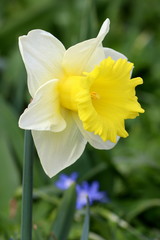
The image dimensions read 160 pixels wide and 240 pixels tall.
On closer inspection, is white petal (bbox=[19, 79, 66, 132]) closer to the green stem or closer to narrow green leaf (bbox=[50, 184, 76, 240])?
the green stem

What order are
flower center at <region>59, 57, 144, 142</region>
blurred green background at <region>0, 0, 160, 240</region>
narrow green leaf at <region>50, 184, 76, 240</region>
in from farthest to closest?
blurred green background at <region>0, 0, 160, 240</region> → narrow green leaf at <region>50, 184, 76, 240</region> → flower center at <region>59, 57, 144, 142</region>

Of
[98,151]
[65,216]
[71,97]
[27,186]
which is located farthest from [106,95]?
[98,151]

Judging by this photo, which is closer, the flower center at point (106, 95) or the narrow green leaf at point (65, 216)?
the flower center at point (106, 95)

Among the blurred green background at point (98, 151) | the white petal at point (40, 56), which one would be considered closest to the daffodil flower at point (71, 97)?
the white petal at point (40, 56)

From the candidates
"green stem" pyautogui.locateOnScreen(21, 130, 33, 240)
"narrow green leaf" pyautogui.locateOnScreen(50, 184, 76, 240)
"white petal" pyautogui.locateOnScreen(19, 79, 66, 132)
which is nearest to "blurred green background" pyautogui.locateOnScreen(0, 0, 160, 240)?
"narrow green leaf" pyautogui.locateOnScreen(50, 184, 76, 240)

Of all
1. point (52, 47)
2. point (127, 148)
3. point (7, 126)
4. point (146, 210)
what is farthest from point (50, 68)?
point (127, 148)

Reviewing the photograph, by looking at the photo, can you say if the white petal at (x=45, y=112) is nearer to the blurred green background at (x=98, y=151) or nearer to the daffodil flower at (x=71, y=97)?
the daffodil flower at (x=71, y=97)
